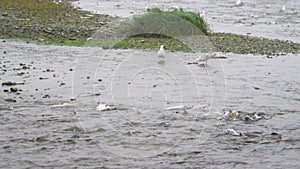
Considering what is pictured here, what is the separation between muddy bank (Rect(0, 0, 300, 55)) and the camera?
1840 cm

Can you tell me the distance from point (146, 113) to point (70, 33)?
35.0ft

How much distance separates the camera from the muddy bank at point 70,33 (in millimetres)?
18402

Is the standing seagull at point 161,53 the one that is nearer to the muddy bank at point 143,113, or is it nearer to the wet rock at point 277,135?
the muddy bank at point 143,113

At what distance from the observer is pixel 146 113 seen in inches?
384

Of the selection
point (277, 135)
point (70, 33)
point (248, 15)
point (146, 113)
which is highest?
point (248, 15)

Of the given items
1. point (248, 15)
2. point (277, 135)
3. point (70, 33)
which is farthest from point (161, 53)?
point (248, 15)

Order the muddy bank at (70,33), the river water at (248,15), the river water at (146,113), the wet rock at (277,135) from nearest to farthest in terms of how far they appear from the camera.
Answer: the river water at (146,113) < the wet rock at (277,135) < the muddy bank at (70,33) < the river water at (248,15)

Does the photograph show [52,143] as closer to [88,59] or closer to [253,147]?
[253,147]

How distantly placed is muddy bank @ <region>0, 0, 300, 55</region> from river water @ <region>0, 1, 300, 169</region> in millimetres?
2460

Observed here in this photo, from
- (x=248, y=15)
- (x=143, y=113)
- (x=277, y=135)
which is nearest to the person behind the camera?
(x=277, y=135)

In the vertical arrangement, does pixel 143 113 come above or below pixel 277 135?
above

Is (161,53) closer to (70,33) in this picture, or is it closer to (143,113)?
(70,33)

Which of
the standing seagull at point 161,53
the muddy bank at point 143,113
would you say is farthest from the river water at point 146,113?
the standing seagull at point 161,53

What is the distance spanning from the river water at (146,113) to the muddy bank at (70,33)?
2460mm
